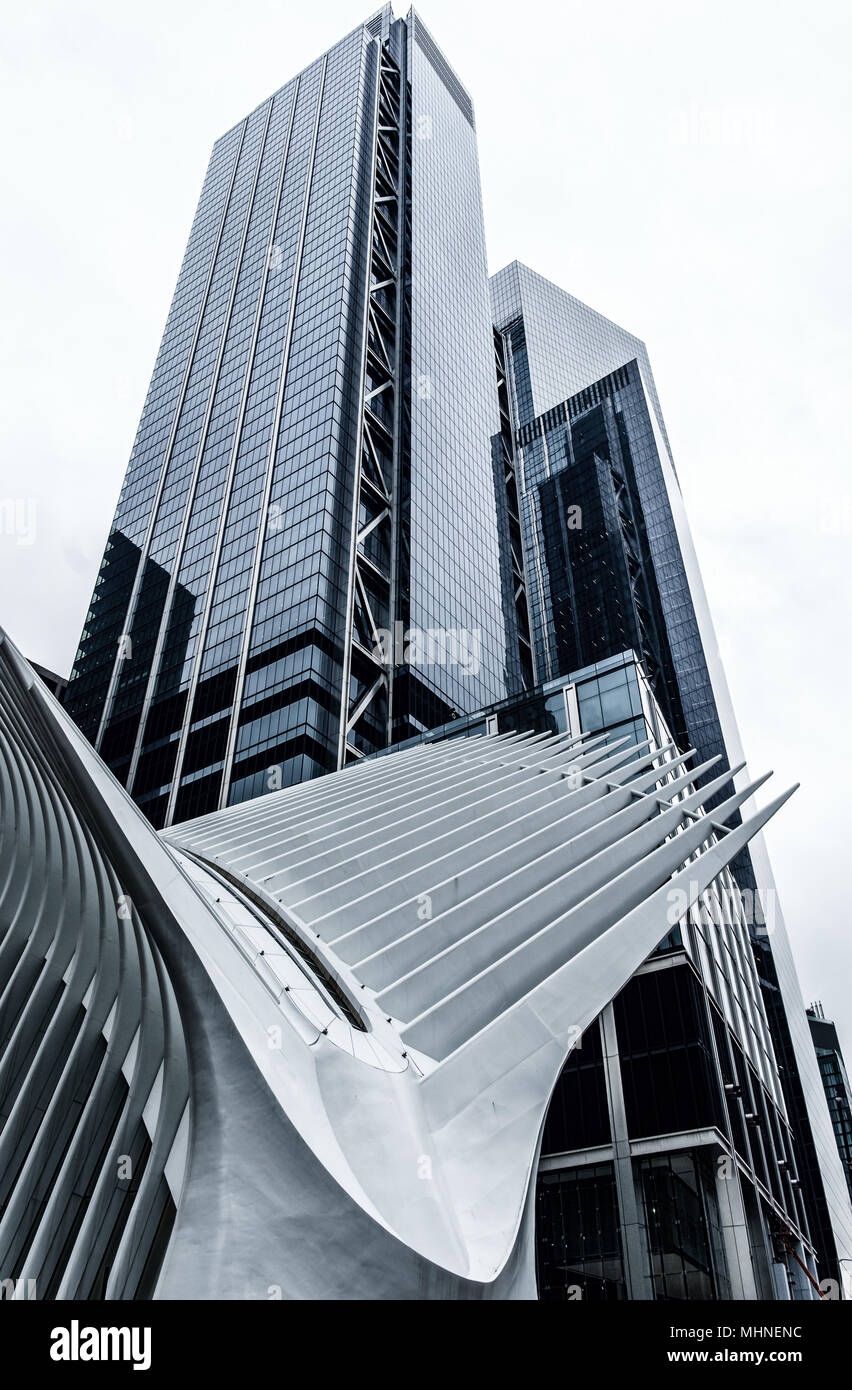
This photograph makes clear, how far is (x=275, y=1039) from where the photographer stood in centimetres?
1330

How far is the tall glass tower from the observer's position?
8381 centimetres

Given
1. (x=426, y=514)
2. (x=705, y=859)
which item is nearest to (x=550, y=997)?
(x=705, y=859)

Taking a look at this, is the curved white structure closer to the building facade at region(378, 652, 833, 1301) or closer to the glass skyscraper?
the building facade at region(378, 652, 833, 1301)

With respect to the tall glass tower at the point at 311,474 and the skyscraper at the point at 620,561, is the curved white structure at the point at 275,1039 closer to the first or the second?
the tall glass tower at the point at 311,474

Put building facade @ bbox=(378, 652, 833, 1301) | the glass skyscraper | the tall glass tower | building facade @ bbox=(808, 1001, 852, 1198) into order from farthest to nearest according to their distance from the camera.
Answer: building facade @ bbox=(808, 1001, 852, 1198)
the tall glass tower
the glass skyscraper
building facade @ bbox=(378, 652, 833, 1301)

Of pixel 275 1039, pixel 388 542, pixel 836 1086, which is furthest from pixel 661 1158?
Result: pixel 836 1086

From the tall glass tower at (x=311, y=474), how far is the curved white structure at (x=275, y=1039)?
5535 cm

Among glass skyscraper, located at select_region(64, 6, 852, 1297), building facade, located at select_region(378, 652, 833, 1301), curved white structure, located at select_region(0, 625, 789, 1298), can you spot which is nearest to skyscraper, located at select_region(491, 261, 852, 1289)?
glass skyscraper, located at select_region(64, 6, 852, 1297)

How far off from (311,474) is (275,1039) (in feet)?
270

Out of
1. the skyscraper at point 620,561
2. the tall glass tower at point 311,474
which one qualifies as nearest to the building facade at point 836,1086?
the skyscraper at point 620,561

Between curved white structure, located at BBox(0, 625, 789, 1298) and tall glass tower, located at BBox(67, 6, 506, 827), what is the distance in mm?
55352

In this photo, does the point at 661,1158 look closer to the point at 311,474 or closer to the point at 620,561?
the point at 311,474

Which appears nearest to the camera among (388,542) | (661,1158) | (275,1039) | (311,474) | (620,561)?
(275,1039)

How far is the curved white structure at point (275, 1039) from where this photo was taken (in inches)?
463
